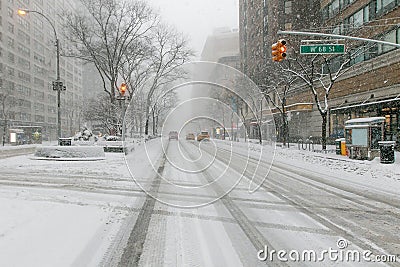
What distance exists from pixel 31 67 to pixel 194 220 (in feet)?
295

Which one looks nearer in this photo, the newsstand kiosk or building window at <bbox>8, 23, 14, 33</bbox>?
the newsstand kiosk

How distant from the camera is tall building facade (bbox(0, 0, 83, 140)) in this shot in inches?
2852

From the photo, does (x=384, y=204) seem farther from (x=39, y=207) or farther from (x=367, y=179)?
(x=39, y=207)

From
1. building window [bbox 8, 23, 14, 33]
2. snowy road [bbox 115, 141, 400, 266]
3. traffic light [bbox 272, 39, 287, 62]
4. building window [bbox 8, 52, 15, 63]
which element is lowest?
snowy road [bbox 115, 141, 400, 266]

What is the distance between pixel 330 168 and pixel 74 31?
27271 mm

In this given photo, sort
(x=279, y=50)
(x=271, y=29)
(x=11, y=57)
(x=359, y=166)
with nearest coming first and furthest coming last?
(x=279, y=50), (x=359, y=166), (x=271, y=29), (x=11, y=57)

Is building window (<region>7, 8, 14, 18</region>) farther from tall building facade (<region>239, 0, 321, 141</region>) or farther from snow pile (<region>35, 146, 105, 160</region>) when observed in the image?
snow pile (<region>35, 146, 105, 160</region>)

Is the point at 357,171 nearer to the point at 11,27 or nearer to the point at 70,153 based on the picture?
the point at 70,153

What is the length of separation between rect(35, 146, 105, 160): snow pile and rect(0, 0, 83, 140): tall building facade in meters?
46.2

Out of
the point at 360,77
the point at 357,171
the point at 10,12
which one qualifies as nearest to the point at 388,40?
the point at 360,77

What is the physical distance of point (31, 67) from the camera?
86188 millimetres

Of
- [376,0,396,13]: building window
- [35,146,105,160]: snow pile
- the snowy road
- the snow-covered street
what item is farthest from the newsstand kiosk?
[35,146,105,160]: snow pile

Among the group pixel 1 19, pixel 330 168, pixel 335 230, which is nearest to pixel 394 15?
pixel 330 168

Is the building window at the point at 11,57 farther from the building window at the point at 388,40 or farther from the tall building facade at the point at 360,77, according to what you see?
the building window at the point at 388,40
